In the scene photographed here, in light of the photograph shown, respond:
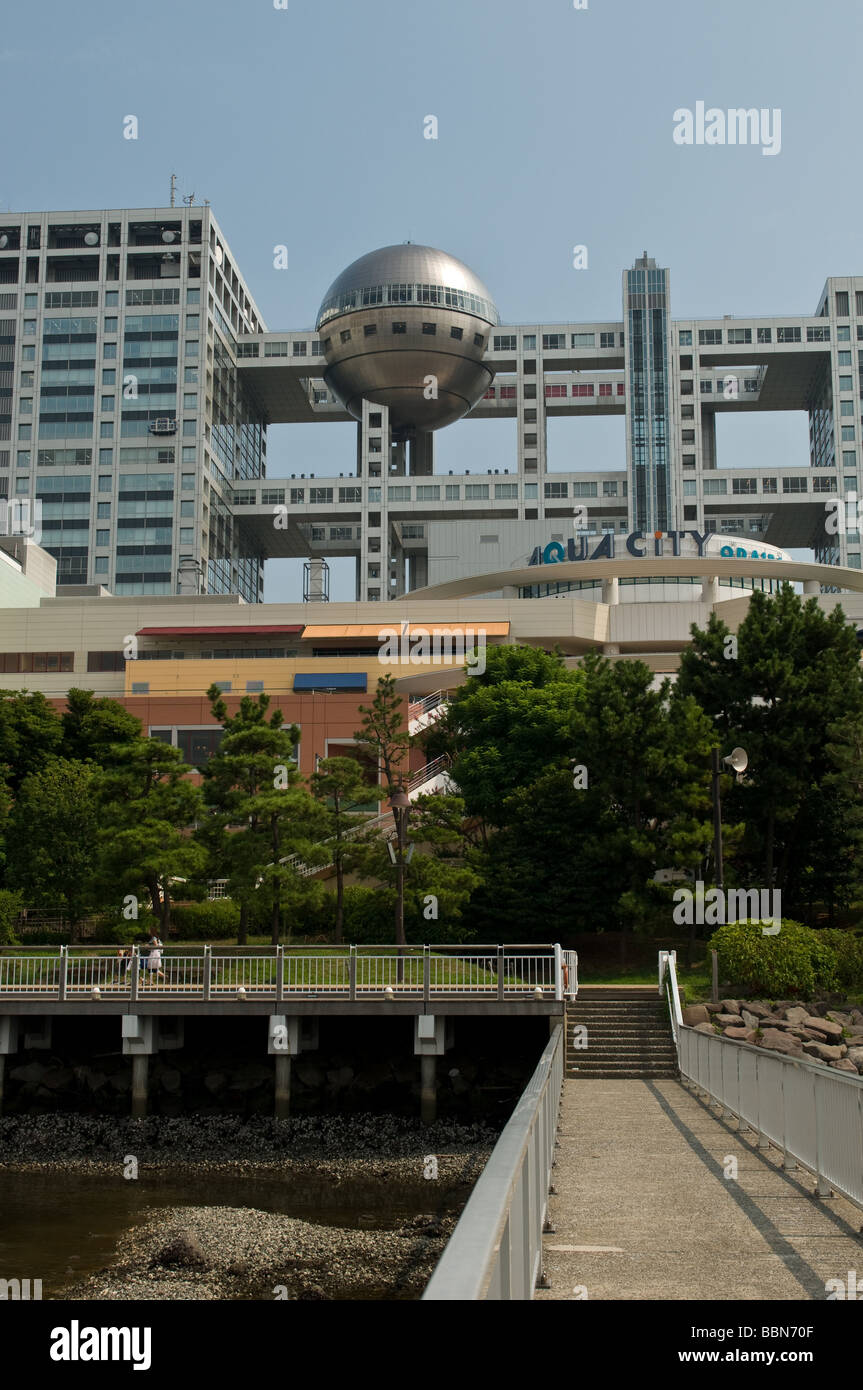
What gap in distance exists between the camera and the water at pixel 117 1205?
1708 cm

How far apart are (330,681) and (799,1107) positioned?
4936 centimetres

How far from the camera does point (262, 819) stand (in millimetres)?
33250

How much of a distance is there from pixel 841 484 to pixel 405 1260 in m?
125

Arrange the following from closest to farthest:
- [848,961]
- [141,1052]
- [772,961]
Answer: [141,1052]
[772,961]
[848,961]

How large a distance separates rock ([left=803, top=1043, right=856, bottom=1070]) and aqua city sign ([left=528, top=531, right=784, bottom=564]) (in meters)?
42.6

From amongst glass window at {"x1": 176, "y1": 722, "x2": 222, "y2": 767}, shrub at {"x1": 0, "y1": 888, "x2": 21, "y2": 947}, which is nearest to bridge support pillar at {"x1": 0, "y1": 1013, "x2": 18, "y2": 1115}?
shrub at {"x1": 0, "y1": 888, "x2": 21, "y2": 947}

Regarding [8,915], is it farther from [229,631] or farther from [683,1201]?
[229,631]

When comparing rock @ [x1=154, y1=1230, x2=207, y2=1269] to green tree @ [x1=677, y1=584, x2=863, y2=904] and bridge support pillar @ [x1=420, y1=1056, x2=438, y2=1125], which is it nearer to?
bridge support pillar @ [x1=420, y1=1056, x2=438, y2=1125]

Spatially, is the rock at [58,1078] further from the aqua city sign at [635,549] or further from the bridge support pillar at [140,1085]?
the aqua city sign at [635,549]

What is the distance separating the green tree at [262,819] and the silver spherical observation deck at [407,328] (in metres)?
93.4

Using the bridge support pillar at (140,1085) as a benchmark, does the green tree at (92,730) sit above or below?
above

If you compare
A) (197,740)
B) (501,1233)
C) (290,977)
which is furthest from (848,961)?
(197,740)

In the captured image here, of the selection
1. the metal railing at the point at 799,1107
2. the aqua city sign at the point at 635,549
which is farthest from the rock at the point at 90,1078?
the aqua city sign at the point at 635,549

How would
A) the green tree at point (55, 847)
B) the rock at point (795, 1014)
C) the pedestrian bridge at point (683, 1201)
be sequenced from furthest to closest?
1. the green tree at point (55, 847)
2. the rock at point (795, 1014)
3. the pedestrian bridge at point (683, 1201)
